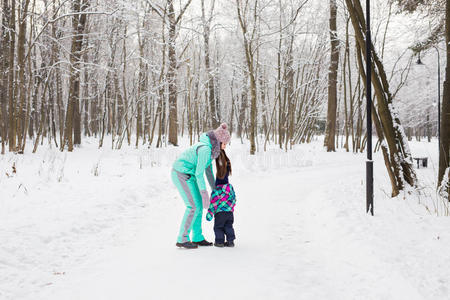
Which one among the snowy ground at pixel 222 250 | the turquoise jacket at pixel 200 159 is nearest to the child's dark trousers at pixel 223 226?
the snowy ground at pixel 222 250

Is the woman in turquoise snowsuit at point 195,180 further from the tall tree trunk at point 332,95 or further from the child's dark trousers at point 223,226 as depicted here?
the tall tree trunk at point 332,95

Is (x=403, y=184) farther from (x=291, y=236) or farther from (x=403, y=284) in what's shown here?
(x=403, y=284)

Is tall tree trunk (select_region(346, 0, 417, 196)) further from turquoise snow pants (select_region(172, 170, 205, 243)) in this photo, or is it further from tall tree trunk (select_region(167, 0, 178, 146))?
→ tall tree trunk (select_region(167, 0, 178, 146))

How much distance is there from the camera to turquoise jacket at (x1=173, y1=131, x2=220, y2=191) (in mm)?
4109

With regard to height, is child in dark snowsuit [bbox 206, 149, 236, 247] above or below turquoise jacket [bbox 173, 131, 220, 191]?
below

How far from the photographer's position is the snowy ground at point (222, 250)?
10.5 ft

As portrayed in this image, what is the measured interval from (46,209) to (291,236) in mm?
4304

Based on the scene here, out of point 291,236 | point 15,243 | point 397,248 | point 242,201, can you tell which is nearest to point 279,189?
point 242,201

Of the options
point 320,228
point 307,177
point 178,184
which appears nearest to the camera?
point 178,184

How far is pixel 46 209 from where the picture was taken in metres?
5.59

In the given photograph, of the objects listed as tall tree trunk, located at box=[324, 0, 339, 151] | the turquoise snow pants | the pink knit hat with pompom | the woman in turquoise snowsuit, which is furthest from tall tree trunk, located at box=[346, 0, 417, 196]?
tall tree trunk, located at box=[324, 0, 339, 151]

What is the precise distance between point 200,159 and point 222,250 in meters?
1.32

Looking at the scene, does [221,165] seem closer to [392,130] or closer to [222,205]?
[222,205]

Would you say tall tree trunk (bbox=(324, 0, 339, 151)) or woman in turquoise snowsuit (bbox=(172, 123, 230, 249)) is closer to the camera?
woman in turquoise snowsuit (bbox=(172, 123, 230, 249))
